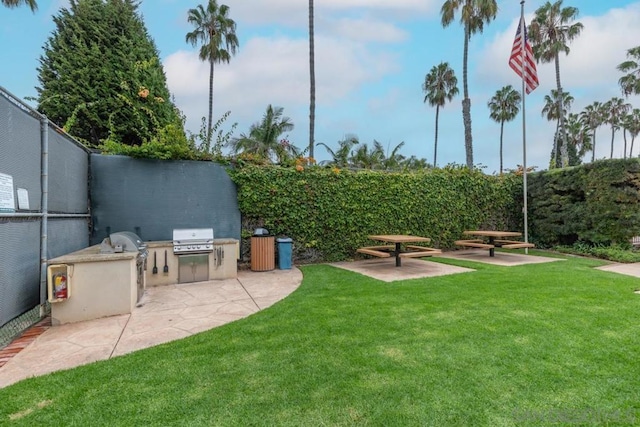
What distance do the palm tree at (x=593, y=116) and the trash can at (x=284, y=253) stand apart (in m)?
43.1

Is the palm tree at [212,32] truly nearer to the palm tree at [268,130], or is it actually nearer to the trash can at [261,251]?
the palm tree at [268,130]

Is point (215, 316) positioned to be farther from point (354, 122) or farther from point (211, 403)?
point (354, 122)

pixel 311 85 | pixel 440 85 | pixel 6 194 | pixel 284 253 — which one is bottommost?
pixel 284 253

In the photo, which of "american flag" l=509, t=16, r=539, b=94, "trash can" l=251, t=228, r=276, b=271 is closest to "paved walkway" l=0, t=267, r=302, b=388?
"trash can" l=251, t=228, r=276, b=271

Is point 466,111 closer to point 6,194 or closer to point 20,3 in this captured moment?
point 6,194

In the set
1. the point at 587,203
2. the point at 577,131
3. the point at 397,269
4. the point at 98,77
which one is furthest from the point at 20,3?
the point at 577,131

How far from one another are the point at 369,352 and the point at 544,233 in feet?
35.6

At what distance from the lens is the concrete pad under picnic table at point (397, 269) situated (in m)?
6.33

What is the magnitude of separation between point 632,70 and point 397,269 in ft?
83.9

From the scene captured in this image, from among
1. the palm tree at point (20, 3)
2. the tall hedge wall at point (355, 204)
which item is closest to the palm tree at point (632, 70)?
the tall hedge wall at point (355, 204)

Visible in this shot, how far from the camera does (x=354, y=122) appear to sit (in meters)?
18.8

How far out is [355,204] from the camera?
28.0ft

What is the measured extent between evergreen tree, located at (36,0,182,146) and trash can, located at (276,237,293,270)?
3.92 metres

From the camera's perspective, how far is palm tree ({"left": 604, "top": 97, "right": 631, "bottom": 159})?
33.2 metres
